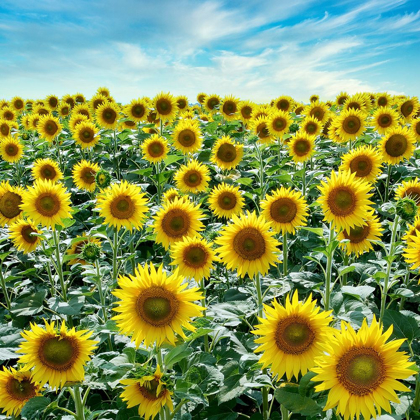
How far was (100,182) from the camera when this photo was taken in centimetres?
435

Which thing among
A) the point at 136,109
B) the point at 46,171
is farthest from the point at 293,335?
the point at 136,109

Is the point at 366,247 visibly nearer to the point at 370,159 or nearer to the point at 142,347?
the point at 370,159

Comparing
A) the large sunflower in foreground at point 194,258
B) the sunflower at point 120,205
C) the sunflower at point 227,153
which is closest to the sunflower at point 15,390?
the large sunflower in foreground at point 194,258

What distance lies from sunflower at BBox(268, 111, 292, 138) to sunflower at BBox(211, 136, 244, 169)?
1.23 metres

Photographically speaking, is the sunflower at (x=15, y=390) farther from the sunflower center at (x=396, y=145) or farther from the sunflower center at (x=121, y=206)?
the sunflower center at (x=396, y=145)

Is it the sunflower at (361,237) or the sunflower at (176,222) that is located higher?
the sunflower at (176,222)

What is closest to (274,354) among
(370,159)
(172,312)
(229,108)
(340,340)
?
(340,340)

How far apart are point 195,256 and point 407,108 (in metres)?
8.41

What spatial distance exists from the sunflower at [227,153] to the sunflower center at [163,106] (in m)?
2.35

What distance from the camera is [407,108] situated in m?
9.43

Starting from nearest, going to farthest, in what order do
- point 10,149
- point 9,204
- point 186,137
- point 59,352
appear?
point 59,352 → point 9,204 → point 186,137 → point 10,149

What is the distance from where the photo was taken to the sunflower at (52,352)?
7.95ft

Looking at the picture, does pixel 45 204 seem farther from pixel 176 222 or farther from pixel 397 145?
pixel 397 145

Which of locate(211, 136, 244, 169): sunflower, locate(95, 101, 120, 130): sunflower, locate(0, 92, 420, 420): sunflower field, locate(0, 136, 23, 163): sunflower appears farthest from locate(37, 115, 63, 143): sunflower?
locate(211, 136, 244, 169): sunflower
